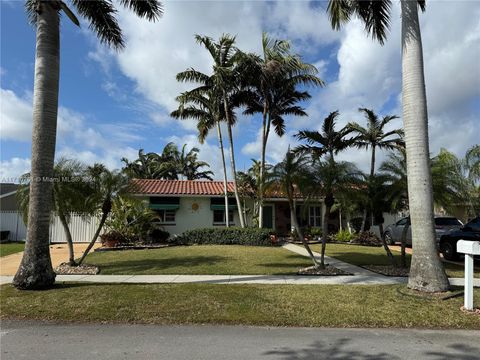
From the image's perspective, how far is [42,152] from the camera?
8.42m

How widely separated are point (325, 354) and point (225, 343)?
51.8 inches

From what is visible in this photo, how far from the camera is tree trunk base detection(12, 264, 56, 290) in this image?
313 inches

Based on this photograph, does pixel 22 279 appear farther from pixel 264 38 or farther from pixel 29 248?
pixel 264 38

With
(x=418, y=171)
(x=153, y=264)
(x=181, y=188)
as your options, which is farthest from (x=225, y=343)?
(x=181, y=188)

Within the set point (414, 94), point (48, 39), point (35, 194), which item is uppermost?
point (48, 39)

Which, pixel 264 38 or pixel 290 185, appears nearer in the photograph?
pixel 290 185

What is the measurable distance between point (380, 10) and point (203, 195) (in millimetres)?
15220

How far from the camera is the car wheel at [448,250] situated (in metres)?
14.3

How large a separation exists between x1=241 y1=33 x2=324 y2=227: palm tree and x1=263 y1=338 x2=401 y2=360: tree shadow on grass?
14.1 metres

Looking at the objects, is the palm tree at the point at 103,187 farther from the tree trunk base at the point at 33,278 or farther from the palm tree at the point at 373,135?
the palm tree at the point at 373,135

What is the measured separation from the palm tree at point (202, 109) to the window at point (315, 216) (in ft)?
19.8

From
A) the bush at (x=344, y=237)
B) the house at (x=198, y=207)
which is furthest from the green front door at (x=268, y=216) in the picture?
the bush at (x=344, y=237)

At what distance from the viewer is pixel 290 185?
35.5 feet

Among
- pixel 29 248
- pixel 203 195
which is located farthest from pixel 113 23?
pixel 203 195
